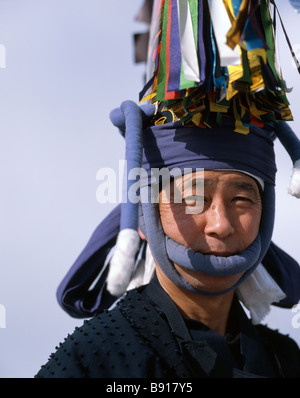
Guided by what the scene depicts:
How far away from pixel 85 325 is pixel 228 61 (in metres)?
0.93

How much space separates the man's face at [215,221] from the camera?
1744 mm

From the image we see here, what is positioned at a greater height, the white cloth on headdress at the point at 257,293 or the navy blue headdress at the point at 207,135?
the navy blue headdress at the point at 207,135

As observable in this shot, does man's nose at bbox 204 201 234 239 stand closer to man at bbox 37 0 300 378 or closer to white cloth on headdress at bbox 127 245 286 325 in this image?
man at bbox 37 0 300 378

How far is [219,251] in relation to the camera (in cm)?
175

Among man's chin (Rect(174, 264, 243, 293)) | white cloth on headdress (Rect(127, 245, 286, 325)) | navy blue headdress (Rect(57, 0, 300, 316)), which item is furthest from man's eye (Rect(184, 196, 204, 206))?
white cloth on headdress (Rect(127, 245, 286, 325))

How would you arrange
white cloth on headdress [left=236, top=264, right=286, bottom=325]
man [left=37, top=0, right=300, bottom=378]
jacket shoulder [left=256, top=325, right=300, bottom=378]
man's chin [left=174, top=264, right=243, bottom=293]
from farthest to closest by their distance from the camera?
white cloth on headdress [left=236, top=264, right=286, bottom=325]
jacket shoulder [left=256, top=325, right=300, bottom=378]
man's chin [left=174, top=264, right=243, bottom=293]
man [left=37, top=0, right=300, bottom=378]

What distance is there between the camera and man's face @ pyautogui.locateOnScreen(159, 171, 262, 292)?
174 cm

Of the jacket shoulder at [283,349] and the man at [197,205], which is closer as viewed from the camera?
the man at [197,205]

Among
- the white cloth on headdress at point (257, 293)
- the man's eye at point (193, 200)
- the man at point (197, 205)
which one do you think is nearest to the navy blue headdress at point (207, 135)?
the man at point (197, 205)

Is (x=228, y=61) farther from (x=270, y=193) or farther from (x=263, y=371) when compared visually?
(x=263, y=371)

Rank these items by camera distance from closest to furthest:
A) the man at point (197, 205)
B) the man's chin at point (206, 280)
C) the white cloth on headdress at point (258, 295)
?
the man at point (197, 205), the man's chin at point (206, 280), the white cloth on headdress at point (258, 295)

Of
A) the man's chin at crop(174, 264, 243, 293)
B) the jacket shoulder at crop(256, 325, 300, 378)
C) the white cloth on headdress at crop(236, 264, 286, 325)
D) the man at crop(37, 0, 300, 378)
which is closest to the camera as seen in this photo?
the man at crop(37, 0, 300, 378)

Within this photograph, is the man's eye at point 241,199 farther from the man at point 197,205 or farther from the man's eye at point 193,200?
the man's eye at point 193,200
